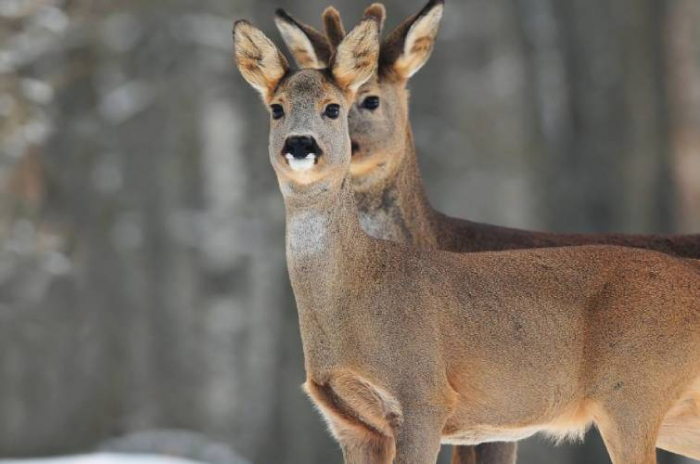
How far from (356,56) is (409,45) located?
2.42 m

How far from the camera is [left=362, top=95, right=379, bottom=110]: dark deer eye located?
11.7 meters

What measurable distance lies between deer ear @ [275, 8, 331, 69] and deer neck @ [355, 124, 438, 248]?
854mm

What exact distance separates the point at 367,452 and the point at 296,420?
10.2m

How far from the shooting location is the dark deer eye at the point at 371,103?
11.7 m

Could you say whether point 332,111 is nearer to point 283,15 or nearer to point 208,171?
point 283,15

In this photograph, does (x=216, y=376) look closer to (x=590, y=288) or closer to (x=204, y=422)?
(x=204, y=422)

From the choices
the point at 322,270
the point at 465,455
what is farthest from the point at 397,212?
the point at 322,270

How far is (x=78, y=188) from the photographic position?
1958cm

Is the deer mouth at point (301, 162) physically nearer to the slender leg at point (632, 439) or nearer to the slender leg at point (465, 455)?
the slender leg at point (632, 439)

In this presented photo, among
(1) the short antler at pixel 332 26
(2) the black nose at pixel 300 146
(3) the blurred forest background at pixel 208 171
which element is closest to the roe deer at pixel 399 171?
(1) the short antler at pixel 332 26

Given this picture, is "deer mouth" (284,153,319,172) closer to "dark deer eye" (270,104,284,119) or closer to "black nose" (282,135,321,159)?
"black nose" (282,135,321,159)

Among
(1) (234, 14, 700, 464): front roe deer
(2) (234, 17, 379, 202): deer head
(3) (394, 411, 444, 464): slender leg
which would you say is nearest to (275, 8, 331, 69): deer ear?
(2) (234, 17, 379, 202): deer head

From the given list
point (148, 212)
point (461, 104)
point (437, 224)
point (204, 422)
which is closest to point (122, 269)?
point (148, 212)

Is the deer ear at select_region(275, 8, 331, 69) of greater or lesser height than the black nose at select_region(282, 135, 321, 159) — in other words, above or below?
above
